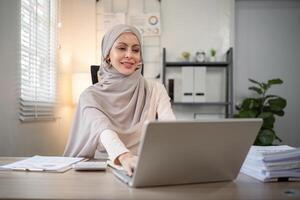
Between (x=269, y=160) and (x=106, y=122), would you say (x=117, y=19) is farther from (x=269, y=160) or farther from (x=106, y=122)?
(x=269, y=160)

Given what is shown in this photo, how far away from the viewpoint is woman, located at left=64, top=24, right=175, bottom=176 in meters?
1.31

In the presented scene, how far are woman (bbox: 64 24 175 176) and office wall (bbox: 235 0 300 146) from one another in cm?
225

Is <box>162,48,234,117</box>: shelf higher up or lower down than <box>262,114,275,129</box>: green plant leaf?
higher up

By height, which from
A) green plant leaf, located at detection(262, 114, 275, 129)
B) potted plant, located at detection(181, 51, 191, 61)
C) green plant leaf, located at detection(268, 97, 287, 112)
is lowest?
green plant leaf, located at detection(262, 114, 275, 129)

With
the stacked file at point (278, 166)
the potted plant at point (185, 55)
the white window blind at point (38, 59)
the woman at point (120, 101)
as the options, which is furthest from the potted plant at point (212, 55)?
the stacked file at point (278, 166)

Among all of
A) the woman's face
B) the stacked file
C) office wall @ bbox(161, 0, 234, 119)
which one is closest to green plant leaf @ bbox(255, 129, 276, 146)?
office wall @ bbox(161, 0, 234, 119)

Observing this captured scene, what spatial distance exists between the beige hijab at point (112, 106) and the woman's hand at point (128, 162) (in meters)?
0.34

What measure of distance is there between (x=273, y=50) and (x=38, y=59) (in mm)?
2485

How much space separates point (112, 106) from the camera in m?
1.40

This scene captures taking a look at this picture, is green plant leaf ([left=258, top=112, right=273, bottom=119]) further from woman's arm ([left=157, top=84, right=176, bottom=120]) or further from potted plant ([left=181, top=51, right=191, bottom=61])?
woman's arm ([left=157, top=84, right=176, bottom=120])

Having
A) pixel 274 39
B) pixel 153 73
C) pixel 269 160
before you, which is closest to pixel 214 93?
pixel 153 73

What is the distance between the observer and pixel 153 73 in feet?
11.2

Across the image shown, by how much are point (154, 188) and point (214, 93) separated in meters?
2.77

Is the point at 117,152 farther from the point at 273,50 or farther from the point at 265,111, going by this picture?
the point at 273,50
